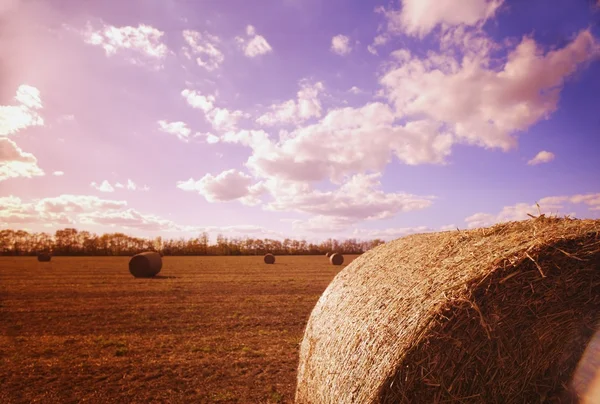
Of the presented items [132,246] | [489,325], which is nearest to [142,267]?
[489,325]

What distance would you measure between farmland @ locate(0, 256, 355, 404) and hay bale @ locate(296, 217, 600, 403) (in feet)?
10.2

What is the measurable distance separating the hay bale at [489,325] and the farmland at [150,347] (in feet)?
10.2

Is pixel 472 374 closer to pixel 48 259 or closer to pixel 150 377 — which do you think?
pixel 150 377

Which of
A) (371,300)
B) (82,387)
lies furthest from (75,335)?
(371,300)

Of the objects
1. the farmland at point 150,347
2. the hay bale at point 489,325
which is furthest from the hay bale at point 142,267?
the hay bale at point 489,325

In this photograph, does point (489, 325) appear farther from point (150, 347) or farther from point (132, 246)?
point (132, 246)

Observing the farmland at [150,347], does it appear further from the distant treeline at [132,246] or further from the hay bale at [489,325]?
the distant treeline at [132,246]

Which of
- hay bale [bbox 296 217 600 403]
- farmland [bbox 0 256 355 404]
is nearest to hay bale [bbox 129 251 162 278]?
farmland [bbox 0 256 355 404]

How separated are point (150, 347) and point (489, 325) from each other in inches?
322

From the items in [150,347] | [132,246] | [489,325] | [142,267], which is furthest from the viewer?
[132,246]

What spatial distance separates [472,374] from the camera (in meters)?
3.36

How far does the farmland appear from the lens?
623 cm

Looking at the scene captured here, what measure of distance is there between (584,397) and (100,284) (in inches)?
899

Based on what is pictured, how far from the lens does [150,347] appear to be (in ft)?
28.9
